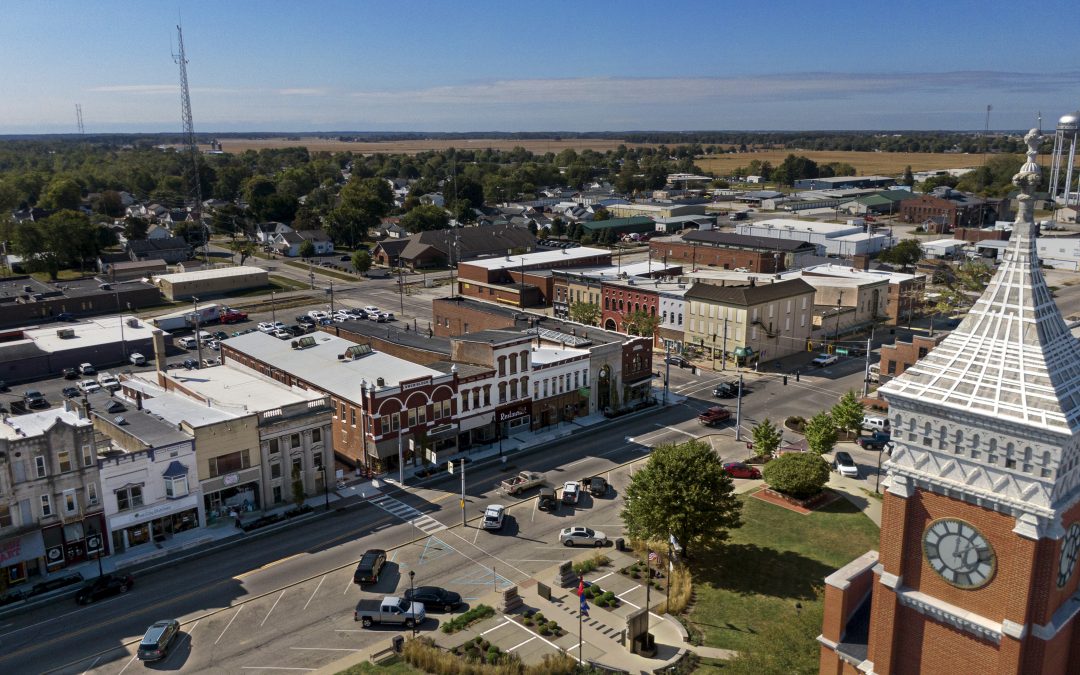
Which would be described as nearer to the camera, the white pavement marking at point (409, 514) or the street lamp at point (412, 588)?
the street lamp at point (412, 588)

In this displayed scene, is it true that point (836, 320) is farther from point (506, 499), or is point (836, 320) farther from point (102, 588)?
point (102, 588)

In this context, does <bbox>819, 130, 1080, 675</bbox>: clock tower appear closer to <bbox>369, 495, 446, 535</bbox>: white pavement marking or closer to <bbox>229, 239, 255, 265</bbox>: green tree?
<bbox>369, 495, 446, 535</bbox>: white pavement marking

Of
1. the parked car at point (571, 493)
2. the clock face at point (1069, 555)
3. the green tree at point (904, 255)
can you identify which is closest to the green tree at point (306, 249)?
the green tree at point (904, 255)

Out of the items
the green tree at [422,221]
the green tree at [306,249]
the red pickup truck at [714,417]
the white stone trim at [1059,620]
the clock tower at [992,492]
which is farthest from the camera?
the green tree at [422,221]

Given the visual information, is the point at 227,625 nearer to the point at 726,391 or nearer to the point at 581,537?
the point at 581,537

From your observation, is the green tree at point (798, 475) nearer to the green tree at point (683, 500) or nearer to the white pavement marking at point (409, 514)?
the green tree at point (683, 500)

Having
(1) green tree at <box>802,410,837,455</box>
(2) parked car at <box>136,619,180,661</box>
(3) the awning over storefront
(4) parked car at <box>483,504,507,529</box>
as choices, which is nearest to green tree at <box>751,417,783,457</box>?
(1) green tree at <box>802,410,837,455</box>

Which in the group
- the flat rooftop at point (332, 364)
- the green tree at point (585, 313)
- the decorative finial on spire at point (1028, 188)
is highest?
the decorative finial on spire at point (1028, 188)

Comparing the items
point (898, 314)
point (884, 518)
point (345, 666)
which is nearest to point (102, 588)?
point (345, 666)
